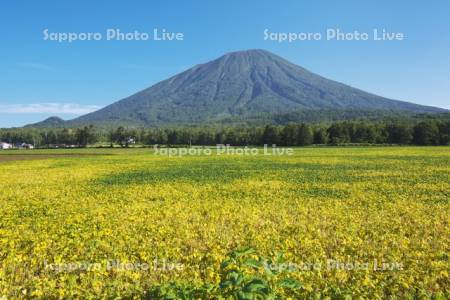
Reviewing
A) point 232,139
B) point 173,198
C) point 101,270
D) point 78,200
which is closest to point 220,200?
point 173,198

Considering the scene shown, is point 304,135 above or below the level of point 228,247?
above

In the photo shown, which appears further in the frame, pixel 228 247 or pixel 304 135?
pixel 304 135

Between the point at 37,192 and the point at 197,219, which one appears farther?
the point at 37,192

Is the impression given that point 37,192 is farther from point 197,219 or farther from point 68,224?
point 197,219

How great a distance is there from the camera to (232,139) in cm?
16225

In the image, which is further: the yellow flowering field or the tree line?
the tree line

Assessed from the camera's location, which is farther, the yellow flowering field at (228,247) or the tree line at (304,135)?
the tree line at (304,135)

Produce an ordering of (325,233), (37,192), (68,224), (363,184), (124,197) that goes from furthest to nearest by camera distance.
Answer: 1. (363,184)
2. (37,192)
3. (124,197)
4. (68,224)
5. (325,233)

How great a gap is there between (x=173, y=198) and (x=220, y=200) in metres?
2.62

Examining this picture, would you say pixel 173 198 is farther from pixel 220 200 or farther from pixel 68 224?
pixel 68 224

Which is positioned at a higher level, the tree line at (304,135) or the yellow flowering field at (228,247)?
the tree line at (304,135)

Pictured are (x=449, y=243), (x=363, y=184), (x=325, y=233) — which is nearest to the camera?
(x=449, y=243)

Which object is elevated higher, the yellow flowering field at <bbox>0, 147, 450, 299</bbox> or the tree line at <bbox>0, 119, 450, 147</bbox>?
the tree line at <bbox>0, 119, 450, 147</bbox>

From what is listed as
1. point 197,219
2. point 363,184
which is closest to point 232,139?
point 363,184
